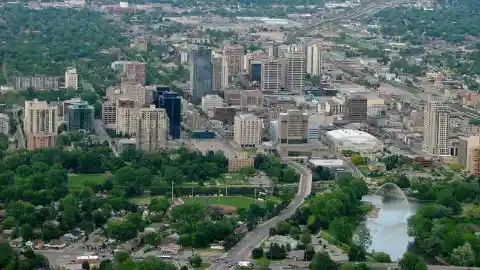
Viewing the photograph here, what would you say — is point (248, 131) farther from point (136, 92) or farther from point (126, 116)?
point (136, 92)

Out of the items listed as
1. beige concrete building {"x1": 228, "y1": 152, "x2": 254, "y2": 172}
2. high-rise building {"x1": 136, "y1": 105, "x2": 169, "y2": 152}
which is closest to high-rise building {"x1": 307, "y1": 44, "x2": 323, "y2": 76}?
high-rise building {"x1": 136, "y1": 105, "x2": 169, "y2": 152}

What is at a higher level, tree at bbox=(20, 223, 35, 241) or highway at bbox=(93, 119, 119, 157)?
highway at bbox=(93, 119, 119, 157)

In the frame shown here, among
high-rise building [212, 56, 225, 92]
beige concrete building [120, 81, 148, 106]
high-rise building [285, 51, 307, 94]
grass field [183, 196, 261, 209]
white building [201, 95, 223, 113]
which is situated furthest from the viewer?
high-rise building [285, 51, 307, 94]

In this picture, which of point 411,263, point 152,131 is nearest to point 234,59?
point 152,131

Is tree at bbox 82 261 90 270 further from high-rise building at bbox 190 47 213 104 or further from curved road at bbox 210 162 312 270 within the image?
high-rise building at bbox 190 47 213 104

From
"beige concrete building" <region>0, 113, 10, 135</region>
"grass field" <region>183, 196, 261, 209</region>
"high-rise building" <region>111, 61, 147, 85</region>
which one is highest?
"high-rise building" <region>111, 61, 147, 85</region>

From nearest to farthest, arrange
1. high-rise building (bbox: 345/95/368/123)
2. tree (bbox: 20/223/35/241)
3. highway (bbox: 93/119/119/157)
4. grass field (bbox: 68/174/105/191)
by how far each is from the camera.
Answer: tree (bbox: 20/223/35/241) → grass field (bbox: 68/174/105/191) → highway (bbox: 93/119/119/157) → high-rise building (bbox: 345/95/368/123)

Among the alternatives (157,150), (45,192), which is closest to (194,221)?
(45,192)
